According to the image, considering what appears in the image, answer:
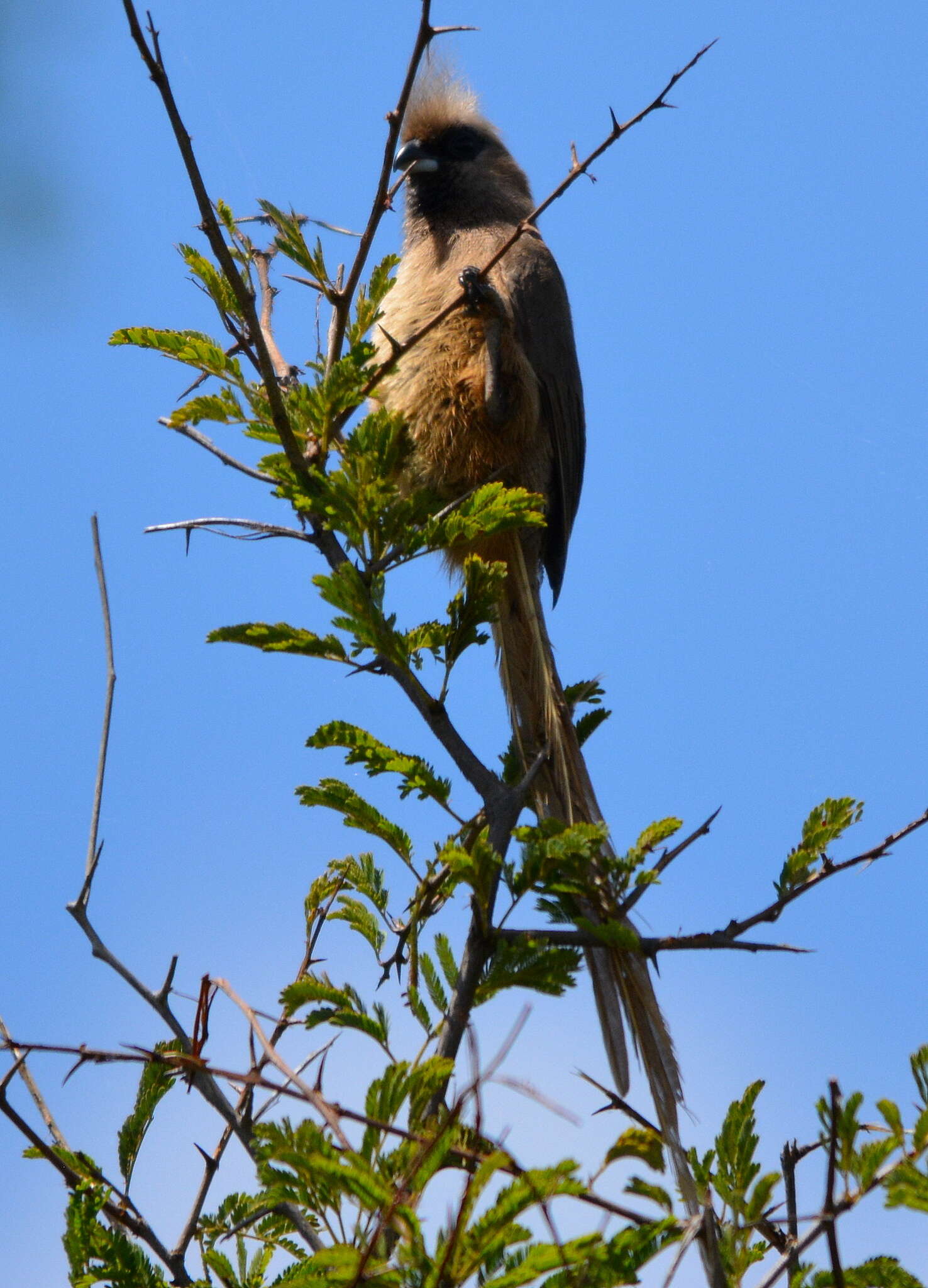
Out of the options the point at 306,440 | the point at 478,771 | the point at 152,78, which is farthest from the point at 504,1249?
the point at 152,78

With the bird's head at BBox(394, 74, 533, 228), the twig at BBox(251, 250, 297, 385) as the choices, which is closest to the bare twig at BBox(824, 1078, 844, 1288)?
the twig at BBox(251, 250, 297, 385)

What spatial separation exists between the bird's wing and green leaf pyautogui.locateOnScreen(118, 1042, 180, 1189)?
3.11 metres

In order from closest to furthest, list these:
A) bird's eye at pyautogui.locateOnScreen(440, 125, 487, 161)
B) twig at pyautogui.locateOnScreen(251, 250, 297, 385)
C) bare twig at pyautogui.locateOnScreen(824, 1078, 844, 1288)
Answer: bare twig at pyautogui.locateOnScreen(824, 1078, 844, 1288), twig at pyautogui.locateOnScreen(251, 250, 297, 385), bird's eye at pyautogui.locateOnScreen(440, 125, 487, 161)

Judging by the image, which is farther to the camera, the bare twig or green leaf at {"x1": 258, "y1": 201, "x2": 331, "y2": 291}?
green leaf at {"x1": 258, "y1": 201, "x2": 331, "y2": 291}

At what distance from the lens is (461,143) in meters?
6.05

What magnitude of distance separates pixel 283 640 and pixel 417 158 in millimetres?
3681

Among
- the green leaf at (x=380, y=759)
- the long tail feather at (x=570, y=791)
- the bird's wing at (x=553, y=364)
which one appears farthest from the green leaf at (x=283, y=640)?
the bird's wing at (x=553, y=364)

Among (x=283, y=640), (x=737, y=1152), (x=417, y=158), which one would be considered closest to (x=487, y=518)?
(x=283, y=640)

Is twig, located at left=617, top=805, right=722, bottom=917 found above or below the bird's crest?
below

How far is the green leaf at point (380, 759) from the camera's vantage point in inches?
118

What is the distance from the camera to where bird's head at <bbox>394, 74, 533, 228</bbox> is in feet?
18.9

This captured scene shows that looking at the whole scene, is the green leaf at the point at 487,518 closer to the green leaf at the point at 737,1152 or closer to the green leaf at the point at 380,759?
the green leaf at the point at 380,759

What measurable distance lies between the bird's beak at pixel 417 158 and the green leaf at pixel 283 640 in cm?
353

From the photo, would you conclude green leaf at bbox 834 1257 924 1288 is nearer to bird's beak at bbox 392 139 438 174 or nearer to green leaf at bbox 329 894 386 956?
green leaf at bbox 329 894 386 956
